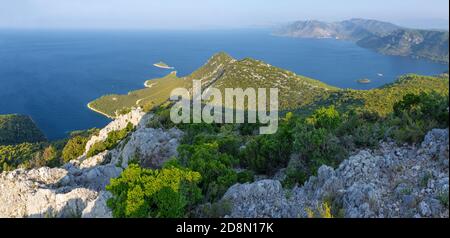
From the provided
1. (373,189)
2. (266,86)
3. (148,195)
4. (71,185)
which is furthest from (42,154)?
(266,86)

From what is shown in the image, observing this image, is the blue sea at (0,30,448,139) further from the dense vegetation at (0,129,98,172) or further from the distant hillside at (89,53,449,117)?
the dense vegetation at (0,129,98,172)

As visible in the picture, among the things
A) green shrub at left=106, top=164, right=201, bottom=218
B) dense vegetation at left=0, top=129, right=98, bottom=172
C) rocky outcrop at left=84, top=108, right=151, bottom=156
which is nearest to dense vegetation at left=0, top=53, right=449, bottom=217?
green shrub at left=106, top=164, right=201, bottom=218

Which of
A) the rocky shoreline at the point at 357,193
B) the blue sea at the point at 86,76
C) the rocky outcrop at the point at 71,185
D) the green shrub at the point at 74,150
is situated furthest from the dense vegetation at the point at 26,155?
the rocky shoreline at the point at 357,193

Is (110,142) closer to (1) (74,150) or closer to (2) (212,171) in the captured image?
(1) (74,150)

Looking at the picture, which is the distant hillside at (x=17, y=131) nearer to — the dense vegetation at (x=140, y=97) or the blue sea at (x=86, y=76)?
the blue sea at (x=86, y=76)

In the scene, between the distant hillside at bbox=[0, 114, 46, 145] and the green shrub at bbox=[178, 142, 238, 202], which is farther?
the distant hillside at bbox=[0, 114, 46, 145]
